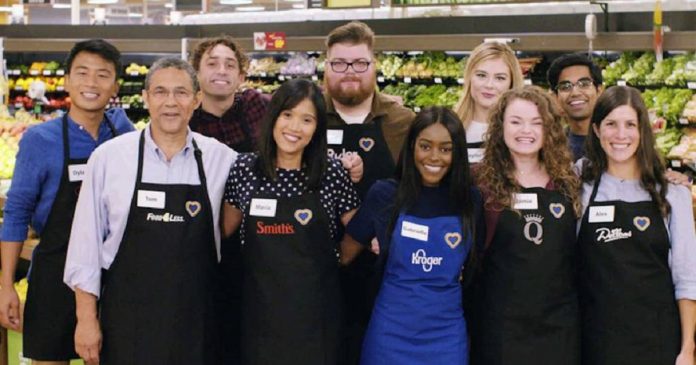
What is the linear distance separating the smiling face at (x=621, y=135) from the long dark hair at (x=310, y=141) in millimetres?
1030

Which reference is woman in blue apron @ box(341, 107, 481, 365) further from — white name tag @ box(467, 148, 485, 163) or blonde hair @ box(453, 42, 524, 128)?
blonde hair @ box(453, 42, 524, 128)

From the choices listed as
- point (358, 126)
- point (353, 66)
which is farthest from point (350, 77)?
point (358, 126)

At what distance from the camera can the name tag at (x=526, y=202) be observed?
319 centimetres

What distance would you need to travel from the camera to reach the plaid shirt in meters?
3.97

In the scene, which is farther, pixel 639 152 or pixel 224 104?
pixel 224 104

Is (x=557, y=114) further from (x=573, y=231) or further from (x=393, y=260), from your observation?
(x=393, y=260)

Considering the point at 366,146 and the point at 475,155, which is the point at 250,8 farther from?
the point at 475,155

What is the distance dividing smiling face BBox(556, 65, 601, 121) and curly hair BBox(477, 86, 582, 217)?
0.80 m

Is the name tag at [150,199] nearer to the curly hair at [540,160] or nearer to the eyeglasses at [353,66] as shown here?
the eyeglasses at [353,66]

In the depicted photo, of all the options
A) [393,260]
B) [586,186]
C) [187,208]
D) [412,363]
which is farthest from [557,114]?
[187,208]

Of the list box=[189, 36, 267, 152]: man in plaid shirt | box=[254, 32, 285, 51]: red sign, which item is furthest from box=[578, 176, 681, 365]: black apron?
box=[254, 32, 285, 51]: red sign

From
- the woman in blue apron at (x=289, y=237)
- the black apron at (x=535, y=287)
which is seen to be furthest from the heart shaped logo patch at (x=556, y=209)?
the woman in blue apron at (x=289, y=237)

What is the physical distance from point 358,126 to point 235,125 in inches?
22.5

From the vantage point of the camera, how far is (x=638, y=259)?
316 centimetres
